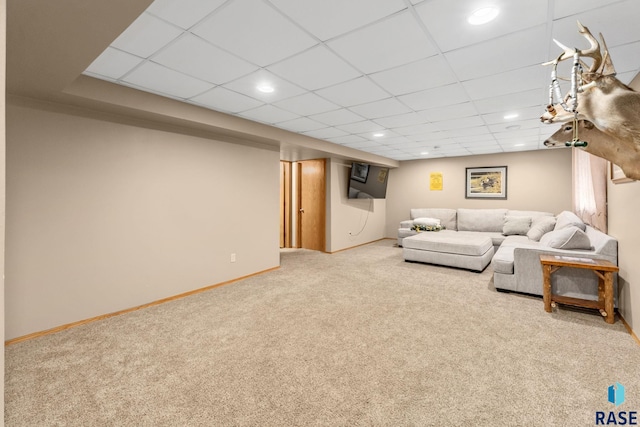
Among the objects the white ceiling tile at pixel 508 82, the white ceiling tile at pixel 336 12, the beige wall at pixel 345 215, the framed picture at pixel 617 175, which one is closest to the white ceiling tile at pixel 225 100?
the white ceiling tile at pixel 336 12

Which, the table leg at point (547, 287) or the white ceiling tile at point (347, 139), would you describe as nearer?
the table leg at point (547, 287)

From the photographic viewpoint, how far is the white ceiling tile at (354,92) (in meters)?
2.69

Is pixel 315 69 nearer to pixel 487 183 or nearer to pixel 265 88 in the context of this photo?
pixel 265 88

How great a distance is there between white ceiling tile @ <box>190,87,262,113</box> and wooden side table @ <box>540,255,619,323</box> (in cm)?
370

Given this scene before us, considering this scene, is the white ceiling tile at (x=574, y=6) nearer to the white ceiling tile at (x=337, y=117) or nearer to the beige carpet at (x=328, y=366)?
the white ceiling tile at (x=337, y=117)

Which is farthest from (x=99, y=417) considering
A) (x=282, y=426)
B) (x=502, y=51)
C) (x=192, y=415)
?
(x=502, y=51)

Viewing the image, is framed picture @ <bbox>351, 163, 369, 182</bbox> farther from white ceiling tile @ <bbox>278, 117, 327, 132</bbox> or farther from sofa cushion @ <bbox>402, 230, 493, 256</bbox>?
white ceiling tile @ <bbox>278, 117, 327, 132</bbox>

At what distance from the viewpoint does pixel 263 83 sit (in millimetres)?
2641

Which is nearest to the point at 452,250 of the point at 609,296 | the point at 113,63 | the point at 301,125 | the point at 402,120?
the point at 609,296

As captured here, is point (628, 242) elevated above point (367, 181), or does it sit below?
below

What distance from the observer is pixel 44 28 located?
1574mm

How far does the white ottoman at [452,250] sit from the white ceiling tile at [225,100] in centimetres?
379

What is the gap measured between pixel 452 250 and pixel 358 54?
3891mm

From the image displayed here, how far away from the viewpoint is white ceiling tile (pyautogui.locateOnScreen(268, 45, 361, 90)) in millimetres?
2152
